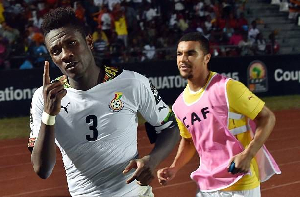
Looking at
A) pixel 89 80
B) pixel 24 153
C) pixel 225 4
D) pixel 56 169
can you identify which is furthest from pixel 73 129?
pixel 225 4

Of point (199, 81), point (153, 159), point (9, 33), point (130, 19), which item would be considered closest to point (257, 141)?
point (199, 81)

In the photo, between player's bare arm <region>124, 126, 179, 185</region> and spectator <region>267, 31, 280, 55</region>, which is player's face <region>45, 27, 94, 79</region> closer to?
player's bare arm <region>124, 126, 179, 185</region>

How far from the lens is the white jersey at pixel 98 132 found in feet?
10.4

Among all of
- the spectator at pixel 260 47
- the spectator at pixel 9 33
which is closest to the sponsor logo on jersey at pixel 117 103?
the spectator at pixel 9 33

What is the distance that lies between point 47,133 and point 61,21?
583 millimetres

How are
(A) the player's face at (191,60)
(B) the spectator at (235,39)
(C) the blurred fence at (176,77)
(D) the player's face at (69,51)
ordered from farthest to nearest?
(B) the spectator at (235,39), (C) the blurred fence at (176,77), (A) the player's face at (191,60), (D) the player's face at (69,51)

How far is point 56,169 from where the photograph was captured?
9.95m

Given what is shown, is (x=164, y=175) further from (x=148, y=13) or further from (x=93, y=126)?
(x=148, y=13)

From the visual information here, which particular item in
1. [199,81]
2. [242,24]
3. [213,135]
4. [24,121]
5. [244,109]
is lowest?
[24,121]

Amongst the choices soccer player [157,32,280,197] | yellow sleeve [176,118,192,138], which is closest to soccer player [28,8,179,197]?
soccer player [157,32,280,197]

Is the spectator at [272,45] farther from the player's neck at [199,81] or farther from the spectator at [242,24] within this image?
the player's neck at [199,81]

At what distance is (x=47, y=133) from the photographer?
2898mm

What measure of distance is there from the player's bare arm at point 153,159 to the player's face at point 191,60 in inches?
49.0

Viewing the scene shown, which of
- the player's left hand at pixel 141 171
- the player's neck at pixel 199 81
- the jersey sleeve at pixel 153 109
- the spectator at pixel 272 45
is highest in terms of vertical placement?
the jersey sleeve at pixel 153 109
